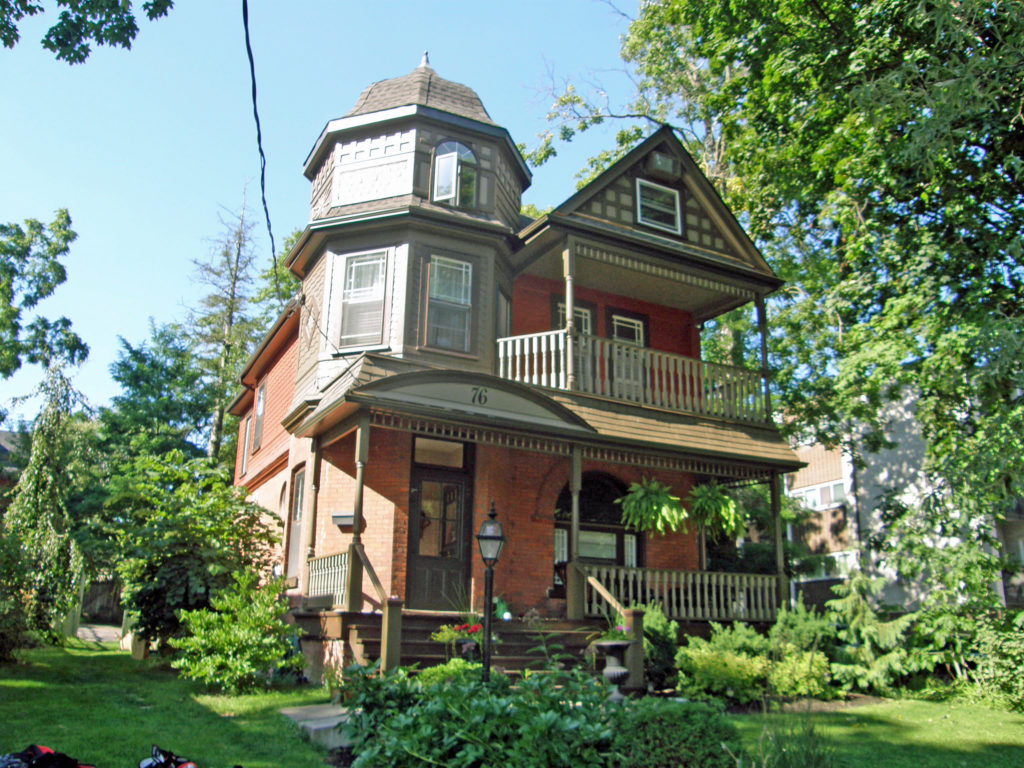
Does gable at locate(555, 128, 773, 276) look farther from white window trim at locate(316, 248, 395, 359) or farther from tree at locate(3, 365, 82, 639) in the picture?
tree at locate(3, 365, 82, 639)

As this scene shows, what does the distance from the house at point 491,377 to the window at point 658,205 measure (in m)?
0.05

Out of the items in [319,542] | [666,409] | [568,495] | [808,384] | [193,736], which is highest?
[808,384]

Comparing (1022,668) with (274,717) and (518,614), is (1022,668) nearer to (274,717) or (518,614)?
(518,614)

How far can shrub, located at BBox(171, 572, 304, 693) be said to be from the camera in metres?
10.2

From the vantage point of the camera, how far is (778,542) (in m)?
14.5

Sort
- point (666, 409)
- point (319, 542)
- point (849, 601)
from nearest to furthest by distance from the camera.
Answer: point (849, 601), point (319, 542), point (666, 409)

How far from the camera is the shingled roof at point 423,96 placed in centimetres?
1570

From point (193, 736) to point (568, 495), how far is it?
8.44 metres

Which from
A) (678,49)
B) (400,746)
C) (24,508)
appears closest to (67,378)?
(24,508)

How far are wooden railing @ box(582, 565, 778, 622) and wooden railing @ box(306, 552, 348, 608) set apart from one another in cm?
358

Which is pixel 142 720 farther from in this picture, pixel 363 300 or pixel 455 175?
pixel 455 175

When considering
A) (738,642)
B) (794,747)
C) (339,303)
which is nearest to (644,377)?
→ (738,642)

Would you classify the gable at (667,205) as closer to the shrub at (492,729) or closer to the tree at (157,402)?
the shrub at (492,729)

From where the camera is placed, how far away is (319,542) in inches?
525
